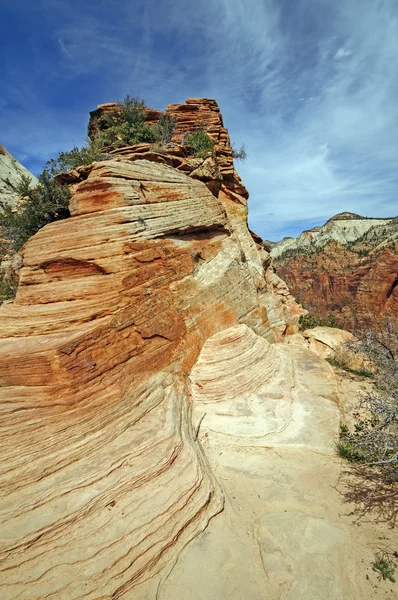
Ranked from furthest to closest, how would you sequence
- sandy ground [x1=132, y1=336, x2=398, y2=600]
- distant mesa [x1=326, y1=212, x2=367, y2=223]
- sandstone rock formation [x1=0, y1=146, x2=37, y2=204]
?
distant mesa [x1=326, y1=212, x2=367, y2=223] < sandstone rock formation [x1=0, y1=146, x2=37, y2=204] < sandy ground [x1=132, y1=336, x2=398, y2=600]

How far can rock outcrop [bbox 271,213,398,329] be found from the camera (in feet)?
233

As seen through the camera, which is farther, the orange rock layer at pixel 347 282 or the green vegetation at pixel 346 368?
the orange rock layer at pixel 347 282

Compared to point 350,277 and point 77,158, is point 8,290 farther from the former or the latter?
point 350,277

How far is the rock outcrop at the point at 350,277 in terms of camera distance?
70.9m

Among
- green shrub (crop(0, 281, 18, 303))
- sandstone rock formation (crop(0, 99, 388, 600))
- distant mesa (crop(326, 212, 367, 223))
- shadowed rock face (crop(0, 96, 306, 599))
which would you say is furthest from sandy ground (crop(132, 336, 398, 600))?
distant mesa (crop(326, 212, 367, 223))

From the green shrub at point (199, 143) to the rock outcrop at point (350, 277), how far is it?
2021 inches

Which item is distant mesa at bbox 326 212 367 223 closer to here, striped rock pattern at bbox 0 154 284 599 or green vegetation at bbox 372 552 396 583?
striped rock pattern at bbox 0 154 284 599

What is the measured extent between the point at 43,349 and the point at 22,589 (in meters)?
3.47

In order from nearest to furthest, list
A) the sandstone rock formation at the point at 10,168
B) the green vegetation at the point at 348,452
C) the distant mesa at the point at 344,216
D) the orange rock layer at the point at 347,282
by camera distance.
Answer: the green vegetation at the point at 348,452
the sandstone rock formation at the point at 10,168
the orange rock layer at the point at 347,282
the distant mesa at the point at 344,216

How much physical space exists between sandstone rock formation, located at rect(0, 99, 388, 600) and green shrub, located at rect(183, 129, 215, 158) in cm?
392

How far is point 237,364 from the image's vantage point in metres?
9.13

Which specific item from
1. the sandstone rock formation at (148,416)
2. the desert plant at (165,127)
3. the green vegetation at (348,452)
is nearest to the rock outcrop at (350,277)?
the desert plant at (165,127)

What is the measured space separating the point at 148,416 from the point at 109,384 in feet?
3.89

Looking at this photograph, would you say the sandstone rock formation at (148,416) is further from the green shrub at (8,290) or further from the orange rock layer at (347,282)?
the orange rock layer at (347,282)
